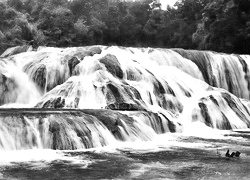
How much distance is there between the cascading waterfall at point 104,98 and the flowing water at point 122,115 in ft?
0.14

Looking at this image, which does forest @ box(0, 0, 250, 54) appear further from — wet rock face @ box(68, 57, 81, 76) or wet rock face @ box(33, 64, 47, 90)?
wet rock face @ box(68, 57, 81, 76)

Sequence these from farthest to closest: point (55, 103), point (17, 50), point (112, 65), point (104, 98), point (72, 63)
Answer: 1. point (17, 50)
2. point (72, 63)
3. point (112, 65)
4. point (104, 98)
5. point (55, 103)

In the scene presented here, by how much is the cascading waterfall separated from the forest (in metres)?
10.6

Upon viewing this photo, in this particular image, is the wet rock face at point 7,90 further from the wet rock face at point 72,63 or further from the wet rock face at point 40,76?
the wet rock face at point 72,63

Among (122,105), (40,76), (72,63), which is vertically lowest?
(122,105)

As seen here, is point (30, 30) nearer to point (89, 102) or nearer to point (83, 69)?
point (83, 69)

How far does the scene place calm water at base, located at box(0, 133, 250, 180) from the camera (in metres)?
9.60

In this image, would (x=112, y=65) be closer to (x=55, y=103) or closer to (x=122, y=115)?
(x=55, y=103)

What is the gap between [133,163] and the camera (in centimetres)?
1088

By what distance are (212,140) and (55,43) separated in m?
26.2

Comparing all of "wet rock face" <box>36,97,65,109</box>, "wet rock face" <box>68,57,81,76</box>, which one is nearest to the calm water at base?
"wet rock face" <box>36,97,65,109</box>

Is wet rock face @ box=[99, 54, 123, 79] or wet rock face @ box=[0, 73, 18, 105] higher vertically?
wet rock face @ box=[99, 54, 123, 79]

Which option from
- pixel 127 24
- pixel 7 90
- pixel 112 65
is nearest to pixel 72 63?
pixel 112 65

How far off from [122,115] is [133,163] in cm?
484
